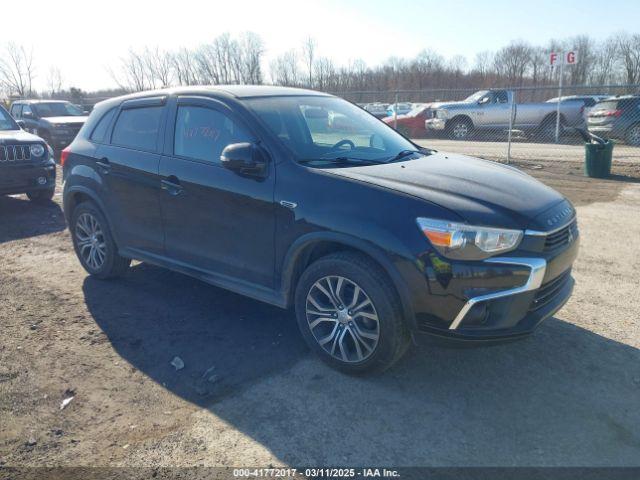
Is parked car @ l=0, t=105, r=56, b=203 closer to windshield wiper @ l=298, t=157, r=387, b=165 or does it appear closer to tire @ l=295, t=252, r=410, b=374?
windshield wiper @ l=298, t=157, r=387, b=165

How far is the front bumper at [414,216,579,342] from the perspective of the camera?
3004 millimetres

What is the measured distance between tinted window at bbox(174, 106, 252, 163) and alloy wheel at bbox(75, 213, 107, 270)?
1.53 metres

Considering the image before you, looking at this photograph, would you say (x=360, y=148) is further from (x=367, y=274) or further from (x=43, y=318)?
(x=43, y=318)

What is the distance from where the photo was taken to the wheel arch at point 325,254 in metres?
3.14

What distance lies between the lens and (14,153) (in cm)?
846

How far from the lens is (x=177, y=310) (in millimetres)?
4656

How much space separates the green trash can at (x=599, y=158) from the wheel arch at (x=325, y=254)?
29.9 ft

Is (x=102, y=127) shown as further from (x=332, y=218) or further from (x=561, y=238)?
(x=561, y=238)

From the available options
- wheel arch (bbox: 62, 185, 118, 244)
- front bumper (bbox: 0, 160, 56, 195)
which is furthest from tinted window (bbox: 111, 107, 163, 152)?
front bumper (bbox: 0, 160, 56, 195)

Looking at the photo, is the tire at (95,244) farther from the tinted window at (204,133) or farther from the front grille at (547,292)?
the front grille at (547,292)

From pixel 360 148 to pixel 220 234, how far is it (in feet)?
4.30

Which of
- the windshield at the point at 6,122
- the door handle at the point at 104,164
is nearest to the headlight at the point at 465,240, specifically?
the door handle at the point at 104,164

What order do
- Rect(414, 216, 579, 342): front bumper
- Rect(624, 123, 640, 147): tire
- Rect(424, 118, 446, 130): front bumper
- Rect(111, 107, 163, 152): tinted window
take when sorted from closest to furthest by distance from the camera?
1. Rect(414, 216, 579, 342): front bumper
2. Rect(111, 107, 163, 152): tinted window
3. Rect(624, 123, 640, 147): tire
4. Rect(424, 118, 446, 130): front bumper

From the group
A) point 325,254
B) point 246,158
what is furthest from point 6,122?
point 325,254
